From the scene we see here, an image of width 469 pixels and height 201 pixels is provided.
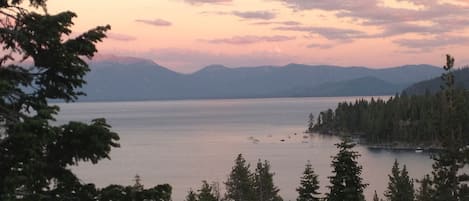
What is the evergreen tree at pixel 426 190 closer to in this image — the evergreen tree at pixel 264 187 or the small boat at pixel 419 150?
the evergreen tree at pixel 264 187

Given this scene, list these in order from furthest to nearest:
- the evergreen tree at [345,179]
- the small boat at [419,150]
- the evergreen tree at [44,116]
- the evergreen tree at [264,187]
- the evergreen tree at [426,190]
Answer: the small boat at [419,150]
the evergreen tree at [264,187]
the evergreen tree at [426,190]
the evergreen tree at [345,179]
the evergreen tree at [44,116]

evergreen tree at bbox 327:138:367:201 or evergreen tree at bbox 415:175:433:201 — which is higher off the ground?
evergreen tree at bbox 327:138:367:201

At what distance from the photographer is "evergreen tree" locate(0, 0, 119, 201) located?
339 inches

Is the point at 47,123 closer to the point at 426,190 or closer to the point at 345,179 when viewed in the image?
the point at 345,179

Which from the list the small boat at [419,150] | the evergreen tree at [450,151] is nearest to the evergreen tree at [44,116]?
the evergreen tree at [450,151]

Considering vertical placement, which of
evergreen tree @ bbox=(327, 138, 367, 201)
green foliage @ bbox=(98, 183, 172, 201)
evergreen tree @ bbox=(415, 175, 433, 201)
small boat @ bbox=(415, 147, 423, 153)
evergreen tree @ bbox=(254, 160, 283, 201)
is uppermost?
green foliage @ bbox=(98, 183, 172, 201)

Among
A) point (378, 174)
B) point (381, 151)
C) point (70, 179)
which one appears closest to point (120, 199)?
point (70, 179)

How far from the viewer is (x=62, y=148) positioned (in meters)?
9.33

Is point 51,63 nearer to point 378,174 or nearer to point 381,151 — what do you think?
point 378,174

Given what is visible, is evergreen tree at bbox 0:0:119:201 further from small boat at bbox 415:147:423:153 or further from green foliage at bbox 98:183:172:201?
small boat at bbox 415:147:423:153

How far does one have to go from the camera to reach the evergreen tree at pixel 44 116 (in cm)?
862

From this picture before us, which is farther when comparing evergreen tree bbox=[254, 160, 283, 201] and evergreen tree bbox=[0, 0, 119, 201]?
evergreen tree bbox=[254, 160, 283, 201]

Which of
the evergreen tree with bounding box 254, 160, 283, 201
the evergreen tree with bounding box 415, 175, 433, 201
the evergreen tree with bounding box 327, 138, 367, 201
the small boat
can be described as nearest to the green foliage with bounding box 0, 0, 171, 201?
the evergreen tree with bounding box 327, 138, 367, 201

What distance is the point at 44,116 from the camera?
28.0 feet
